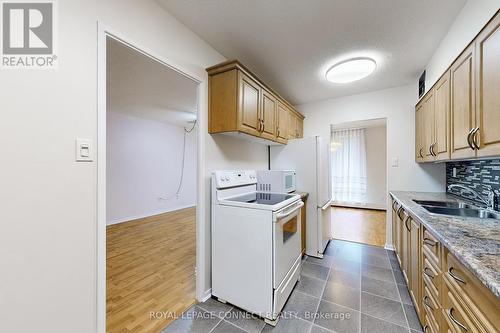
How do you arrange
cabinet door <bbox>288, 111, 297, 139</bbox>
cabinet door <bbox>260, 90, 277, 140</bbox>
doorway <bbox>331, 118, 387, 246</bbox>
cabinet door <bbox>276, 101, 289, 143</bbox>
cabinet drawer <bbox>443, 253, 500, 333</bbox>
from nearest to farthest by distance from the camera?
cabinet drawer <bbox>443, 253, 500, 333</bbox>
cabinet door <bbox>260, 90, 277, 140</bbox>
cabinet door <bbox>276, 101, 289, 143</bbox>
cabinet door <bbox>288, 111, 297, 139</bbox>
doorway <bbox>331, 118, 387, 246</bbox>

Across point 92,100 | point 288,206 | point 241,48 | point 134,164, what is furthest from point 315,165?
point 134,164

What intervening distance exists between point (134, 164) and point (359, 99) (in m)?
4.82

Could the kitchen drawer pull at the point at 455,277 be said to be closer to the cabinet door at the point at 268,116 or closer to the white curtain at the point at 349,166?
the cabinet door at the point at 268,116

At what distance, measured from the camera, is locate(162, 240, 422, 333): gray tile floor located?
4.97ft

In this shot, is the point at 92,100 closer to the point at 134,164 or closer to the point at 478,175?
the point at 478,175

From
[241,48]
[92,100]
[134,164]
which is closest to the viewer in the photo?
[92,100]

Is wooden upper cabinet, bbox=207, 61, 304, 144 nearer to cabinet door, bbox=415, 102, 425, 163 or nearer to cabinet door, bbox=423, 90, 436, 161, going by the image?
cabinet door, bbox=423, 90, 436, 161

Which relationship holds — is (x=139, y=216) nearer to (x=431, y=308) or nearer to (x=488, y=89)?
(x=431, y=308)

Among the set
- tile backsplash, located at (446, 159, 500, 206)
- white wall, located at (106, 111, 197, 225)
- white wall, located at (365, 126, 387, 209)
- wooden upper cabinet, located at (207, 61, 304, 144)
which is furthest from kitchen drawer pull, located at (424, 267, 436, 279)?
white wall, located at (106, 111, 197, 225)

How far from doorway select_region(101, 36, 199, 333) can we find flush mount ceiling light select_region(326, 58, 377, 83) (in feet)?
5.91

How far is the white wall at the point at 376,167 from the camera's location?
5.26 m

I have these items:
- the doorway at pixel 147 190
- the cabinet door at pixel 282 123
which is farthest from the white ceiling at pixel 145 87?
the cabinet door at pixel 282 123

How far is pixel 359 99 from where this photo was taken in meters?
3.23

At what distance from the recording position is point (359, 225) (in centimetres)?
415
